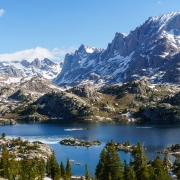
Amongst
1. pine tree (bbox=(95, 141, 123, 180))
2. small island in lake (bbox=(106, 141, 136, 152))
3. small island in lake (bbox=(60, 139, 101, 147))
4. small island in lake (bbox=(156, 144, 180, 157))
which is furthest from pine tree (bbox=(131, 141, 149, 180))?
small island in lake (bbox=(60, 139, 101, 147))

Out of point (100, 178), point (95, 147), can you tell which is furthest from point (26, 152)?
point (100, 178)

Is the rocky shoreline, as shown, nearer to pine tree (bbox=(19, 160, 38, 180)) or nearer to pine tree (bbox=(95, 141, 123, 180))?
pine tree (bbox=(19, 160, 38, 180))

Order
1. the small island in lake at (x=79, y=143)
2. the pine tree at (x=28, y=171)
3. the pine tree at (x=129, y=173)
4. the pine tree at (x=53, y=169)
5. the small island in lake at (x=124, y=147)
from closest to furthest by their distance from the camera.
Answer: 1. the pine tree at (x=28, y=171)
2. the pine tree at (x=129, y=173)
3. the pine tree at (x=53, y=169)
4. the small island in lake at (x=124, y=147)
5. the small island in lake at (x=79, y=143)

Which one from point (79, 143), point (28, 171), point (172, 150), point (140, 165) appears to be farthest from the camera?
point (79, 143)

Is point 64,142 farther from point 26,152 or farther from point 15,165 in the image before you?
point 15,165

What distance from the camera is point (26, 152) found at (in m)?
127

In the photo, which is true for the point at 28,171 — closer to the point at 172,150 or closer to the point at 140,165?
the point at 140,165

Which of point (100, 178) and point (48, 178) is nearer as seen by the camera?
point (100, 178)

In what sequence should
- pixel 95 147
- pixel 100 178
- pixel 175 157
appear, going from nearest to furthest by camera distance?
pixel 100 178, pixel 175 157, pixel 95 147

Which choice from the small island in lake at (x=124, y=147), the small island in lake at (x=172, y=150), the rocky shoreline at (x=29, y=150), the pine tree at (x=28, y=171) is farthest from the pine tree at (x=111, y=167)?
the small island in lake at (x=124, y=147)

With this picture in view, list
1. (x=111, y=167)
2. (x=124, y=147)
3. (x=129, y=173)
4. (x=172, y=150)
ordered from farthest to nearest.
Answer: (x=124, y=147), (x=172, y=150), (x=111, y=167), (x=129, y=173)

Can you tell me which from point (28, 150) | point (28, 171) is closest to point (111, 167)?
point (28, 171)

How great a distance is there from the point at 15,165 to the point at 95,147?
221 ft

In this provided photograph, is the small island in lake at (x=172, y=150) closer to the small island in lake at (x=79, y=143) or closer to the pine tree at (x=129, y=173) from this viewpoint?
the small island in lake at (x=79, y=143)
